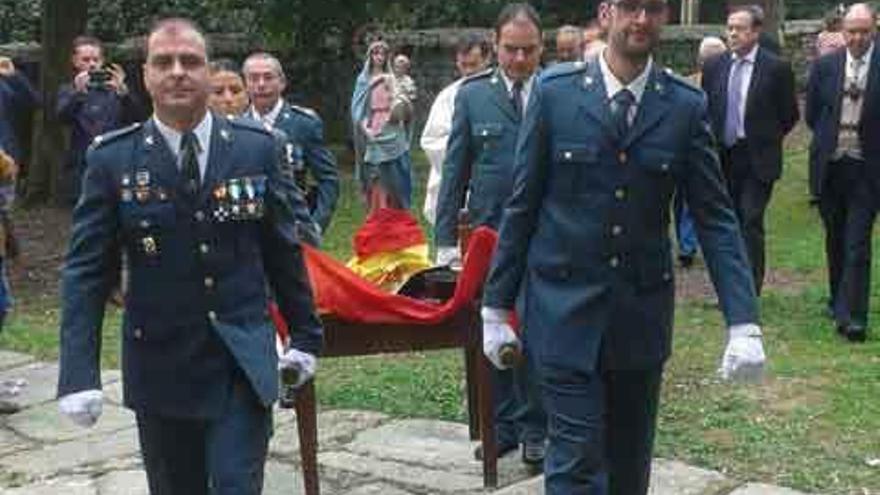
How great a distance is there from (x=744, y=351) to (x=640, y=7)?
1.08 meters

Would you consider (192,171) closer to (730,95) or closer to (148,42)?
(148,42)

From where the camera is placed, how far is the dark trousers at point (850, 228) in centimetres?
929

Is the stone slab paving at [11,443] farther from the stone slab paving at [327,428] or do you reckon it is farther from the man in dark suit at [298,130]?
the man in dark suit at [298,130]

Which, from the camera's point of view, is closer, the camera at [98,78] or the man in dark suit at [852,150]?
the man in dark suit at [852,150]

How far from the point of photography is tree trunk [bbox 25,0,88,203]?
16.0 meters

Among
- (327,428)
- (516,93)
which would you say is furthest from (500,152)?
(327,428)

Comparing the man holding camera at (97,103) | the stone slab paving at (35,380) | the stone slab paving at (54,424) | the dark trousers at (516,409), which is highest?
the man holding camera at (97,103)

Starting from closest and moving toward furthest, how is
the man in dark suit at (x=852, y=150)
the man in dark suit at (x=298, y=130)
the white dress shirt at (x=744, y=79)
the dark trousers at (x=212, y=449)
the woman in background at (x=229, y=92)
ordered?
the dark trousers at (x=212, y=449) < the woman in background at (x=229, y=92) < the man in dark suit at (x=298, y=130) < the man in dark suit at (x=852, y=150) < the white dress shirt at (x=744, y=79)

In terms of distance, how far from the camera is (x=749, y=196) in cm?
1017

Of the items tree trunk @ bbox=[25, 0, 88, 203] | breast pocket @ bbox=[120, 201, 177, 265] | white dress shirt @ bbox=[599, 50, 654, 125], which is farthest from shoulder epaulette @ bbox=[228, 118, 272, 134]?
tree trunk @ bbox=[25, 0, 88, 203]

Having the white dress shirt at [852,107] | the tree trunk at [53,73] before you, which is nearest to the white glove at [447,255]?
the white dress shirt at [852,107]

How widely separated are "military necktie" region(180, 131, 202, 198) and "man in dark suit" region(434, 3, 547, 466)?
91.0 inches

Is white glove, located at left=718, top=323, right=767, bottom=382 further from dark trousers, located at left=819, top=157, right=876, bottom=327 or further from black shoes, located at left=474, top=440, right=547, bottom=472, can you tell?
dark trousers, located at left=819, top=157, right=876, bottom=327

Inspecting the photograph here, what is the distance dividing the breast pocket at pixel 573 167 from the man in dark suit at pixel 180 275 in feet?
2.90
